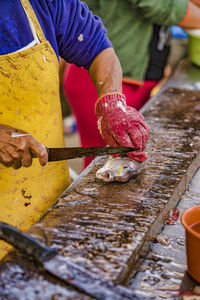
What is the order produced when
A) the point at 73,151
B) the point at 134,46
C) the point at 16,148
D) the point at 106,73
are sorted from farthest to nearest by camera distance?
1. the point at 134,46
2. the point at 106,73
3. the point at 73,151
4. the point at 16,148

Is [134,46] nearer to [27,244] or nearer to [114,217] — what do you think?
[114,217]

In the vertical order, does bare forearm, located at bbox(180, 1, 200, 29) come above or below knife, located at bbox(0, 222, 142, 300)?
above

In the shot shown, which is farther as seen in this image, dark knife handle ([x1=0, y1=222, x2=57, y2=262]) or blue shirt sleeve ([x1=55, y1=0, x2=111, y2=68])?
blue shirt sleeve ([x1=55, y1=0, x2=111, y2=68])

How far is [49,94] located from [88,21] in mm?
581

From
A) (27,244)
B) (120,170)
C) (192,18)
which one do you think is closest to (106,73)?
(120,170)

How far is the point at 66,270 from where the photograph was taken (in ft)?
4.24

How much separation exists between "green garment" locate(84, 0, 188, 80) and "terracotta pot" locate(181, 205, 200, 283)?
2.34m

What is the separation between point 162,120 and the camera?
2.61 meters

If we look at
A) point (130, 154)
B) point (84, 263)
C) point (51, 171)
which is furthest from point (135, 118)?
point (84, 263)

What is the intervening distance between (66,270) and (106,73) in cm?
138

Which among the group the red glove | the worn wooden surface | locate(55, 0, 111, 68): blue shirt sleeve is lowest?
the worn wooden surface

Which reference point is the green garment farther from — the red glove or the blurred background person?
the red glove

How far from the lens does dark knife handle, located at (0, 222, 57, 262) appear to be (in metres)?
1.34

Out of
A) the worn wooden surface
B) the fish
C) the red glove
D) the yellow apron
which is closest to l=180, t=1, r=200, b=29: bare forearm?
the worn wooden surface
